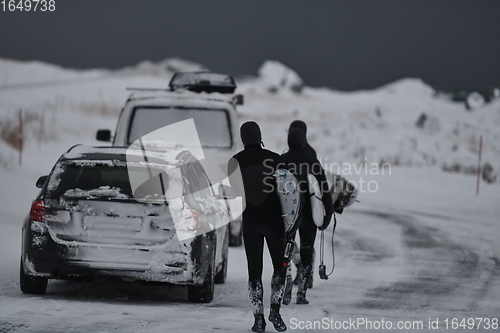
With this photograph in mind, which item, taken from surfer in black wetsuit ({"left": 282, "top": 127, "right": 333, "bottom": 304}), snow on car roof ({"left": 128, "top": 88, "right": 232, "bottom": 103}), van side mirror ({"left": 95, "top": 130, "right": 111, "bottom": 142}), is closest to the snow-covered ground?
surfer in black wetsuit ({"left": 282, "top": 127, "right": 333, "bottom": 304})

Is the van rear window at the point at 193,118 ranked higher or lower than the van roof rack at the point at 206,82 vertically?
lower

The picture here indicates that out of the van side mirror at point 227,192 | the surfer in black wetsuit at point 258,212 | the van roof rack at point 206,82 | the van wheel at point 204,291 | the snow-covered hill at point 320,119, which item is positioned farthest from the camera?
the snow-covered hill at point 320,119

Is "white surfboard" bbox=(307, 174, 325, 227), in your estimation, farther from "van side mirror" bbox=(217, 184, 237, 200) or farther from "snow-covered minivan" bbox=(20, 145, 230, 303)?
"snow-covered minivan" bbox=(20, 145, 230, 303)

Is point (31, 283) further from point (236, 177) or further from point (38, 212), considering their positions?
point (236, 177)

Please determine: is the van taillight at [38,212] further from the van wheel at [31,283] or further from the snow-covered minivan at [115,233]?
the van wheel at [31,283]

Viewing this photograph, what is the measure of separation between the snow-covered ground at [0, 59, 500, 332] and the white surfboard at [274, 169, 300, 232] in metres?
0.95

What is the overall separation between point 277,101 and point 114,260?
223 feet

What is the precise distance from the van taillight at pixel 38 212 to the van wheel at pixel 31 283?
59 centimetres

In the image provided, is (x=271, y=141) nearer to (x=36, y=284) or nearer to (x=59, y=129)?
(x=59, y=129)

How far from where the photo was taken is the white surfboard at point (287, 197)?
7305 millimetres

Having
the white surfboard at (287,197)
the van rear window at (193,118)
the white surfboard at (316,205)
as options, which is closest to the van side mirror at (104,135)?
the van rear window at (193,118)

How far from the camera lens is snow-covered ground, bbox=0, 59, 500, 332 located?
25.2ft

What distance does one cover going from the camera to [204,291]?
27.8 feet

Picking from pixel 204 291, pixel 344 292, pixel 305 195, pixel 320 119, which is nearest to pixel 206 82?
pixel 344 292
